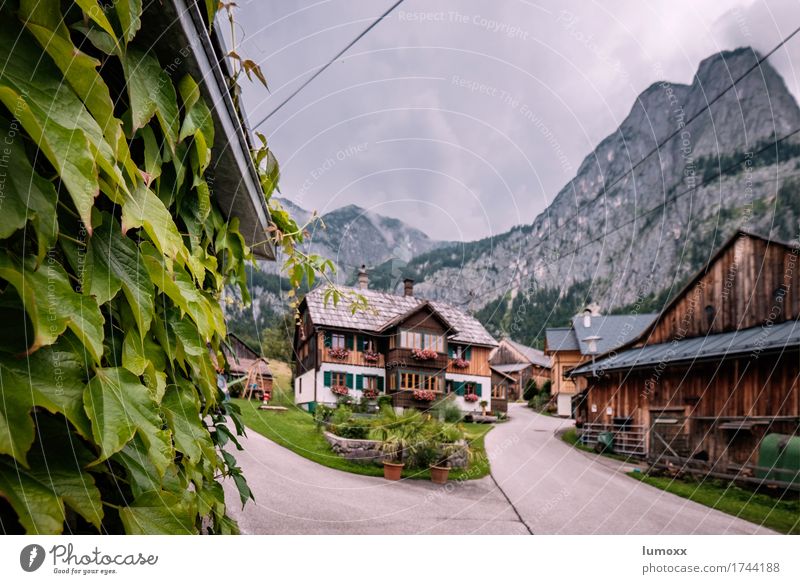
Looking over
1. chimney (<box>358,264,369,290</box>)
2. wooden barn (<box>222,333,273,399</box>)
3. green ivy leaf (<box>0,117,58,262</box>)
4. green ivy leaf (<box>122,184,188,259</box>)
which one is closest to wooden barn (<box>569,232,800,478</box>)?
chimney (<box>358,264,369,290</box>)

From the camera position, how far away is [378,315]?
3.37 feet

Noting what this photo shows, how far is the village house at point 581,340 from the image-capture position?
99cm

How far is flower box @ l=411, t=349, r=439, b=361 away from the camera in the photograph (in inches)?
38.0

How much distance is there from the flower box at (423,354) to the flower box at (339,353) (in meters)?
0.16

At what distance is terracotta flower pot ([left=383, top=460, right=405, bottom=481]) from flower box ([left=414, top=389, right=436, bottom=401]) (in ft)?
0.49

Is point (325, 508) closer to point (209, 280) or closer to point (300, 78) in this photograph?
point (209, 280)

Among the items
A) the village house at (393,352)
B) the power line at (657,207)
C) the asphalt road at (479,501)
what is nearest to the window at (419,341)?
the village house at (393,352)

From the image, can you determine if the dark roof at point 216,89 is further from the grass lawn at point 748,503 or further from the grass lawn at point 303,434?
the grass lawn at point 748,503

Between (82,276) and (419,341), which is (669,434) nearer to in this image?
(419,341)

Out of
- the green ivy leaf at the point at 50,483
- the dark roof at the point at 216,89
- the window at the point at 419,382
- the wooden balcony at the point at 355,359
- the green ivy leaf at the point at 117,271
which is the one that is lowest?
the green ivy leaf at the point at 50,483

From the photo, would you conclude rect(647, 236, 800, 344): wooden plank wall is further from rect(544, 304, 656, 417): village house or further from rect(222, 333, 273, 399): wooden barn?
rect(222, 333, 273, 399): wooden barn

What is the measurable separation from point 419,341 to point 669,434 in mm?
595

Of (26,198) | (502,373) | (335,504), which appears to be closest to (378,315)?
(502,373)
